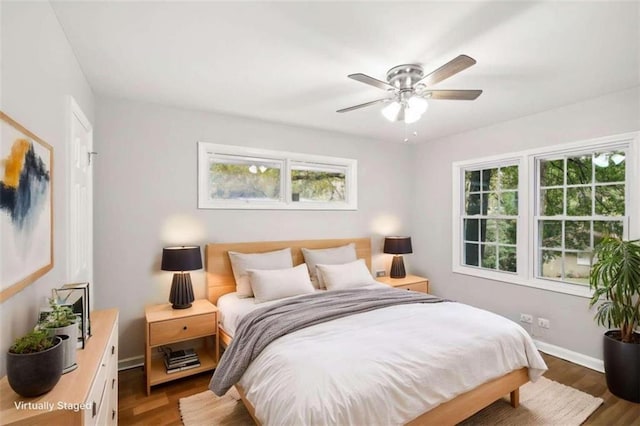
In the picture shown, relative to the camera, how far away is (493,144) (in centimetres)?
385

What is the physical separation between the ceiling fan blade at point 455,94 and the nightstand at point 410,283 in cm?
247

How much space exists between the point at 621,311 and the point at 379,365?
88.5 inches

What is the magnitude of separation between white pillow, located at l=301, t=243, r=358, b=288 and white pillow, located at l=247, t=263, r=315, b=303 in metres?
0.38

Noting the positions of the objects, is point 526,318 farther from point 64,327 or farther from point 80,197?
point 80,197

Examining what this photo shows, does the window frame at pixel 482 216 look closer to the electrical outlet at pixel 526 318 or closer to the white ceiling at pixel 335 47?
the electrical outlet at pixel 526 318

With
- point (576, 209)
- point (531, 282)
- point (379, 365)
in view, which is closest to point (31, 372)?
point (379, 365)

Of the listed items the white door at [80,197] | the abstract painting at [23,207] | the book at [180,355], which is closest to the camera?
the abstract painting at [23,207]

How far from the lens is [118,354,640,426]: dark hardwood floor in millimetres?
2279

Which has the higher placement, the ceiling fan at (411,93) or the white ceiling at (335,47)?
the white ceiling at (335,47)

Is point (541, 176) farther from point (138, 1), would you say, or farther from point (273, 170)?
point (138, 1)

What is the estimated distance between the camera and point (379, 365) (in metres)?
1.74

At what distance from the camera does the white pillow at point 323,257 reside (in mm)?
3672

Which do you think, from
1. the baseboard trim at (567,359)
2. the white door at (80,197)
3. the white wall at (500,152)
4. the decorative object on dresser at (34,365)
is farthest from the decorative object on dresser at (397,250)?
the decorative object on dresser at (34,365)

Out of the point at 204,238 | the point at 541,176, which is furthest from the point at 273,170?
the point at 541,176
